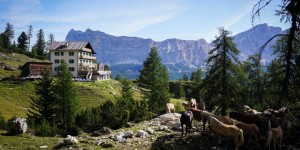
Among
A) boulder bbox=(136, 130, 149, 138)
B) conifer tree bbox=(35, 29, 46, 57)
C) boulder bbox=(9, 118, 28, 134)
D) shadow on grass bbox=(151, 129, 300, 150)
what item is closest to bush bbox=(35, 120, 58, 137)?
boulder bbox=(9, 118, 28, 134)

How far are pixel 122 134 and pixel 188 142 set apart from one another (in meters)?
4.57

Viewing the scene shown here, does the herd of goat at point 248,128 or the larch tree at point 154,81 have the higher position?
the larch tree at point 154,81

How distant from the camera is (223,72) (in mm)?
34688

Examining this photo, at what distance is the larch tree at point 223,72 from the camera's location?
34.5 m

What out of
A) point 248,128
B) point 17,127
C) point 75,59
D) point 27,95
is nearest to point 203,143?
point 248,128

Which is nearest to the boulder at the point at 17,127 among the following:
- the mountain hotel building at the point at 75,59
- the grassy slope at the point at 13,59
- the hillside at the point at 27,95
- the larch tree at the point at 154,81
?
the larch tree at the point at 154,81

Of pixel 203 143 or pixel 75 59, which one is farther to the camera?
pixel 75 59

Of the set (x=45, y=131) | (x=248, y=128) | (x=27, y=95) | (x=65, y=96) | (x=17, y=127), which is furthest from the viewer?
(x=27, y=95)

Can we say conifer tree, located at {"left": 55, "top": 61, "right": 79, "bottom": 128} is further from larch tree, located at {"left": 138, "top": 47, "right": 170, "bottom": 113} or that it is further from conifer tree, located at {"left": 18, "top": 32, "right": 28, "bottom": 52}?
conifer tree, located at {"left": 18, "top": 32, "right": 28, "bottom": 52}

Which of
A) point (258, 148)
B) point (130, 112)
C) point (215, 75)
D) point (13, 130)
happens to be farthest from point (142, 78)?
point (258, 148)

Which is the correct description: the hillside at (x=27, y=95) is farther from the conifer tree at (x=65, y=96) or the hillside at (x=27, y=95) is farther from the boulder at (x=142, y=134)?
the boulder at (x=142, y=134)

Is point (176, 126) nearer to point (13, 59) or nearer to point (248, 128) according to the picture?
point (248, 128)

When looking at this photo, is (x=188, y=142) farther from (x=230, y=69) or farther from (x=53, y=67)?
(x=53, y=67)

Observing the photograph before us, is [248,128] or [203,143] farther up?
[248,128]
